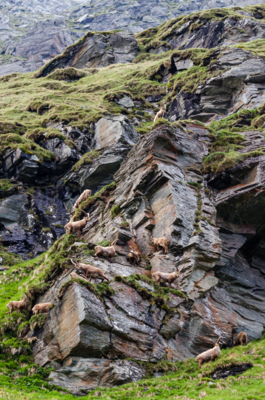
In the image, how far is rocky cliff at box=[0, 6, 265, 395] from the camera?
16.3 m

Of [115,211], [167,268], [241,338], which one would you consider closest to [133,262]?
[167,268]

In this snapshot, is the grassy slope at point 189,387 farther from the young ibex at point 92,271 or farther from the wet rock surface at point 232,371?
the young ibex at point 92,271

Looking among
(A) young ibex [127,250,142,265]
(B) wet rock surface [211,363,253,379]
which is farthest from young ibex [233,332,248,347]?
(A) young ibex [127,250,142,265]

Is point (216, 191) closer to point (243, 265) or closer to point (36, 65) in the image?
point (243, 265)

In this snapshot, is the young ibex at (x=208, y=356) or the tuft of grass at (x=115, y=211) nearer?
the young ibex at (x=208, y=356)

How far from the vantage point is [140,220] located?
24.0 m

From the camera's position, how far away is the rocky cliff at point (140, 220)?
1628cm

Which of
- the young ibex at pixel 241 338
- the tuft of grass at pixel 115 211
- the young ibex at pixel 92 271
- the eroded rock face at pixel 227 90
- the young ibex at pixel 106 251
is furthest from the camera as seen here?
the eroded rock face at pixel 227 90

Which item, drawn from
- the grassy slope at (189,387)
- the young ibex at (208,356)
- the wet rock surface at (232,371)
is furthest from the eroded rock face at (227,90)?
the grassy slope at (189,387)

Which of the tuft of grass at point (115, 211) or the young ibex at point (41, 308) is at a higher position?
the young ibex at point (41, 308)

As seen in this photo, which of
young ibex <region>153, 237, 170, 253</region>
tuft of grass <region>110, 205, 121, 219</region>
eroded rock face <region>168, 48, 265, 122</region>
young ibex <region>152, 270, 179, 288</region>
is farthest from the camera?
eroded rock face <region>168, 48, 265, 122</region>

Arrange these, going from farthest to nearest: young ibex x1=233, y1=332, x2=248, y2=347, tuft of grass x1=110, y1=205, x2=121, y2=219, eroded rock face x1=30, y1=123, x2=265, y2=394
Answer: tuft of grass x1=110, y1=205, x2=121, y2=219, young ibex x1=233, y1=332, x2=248, y2=347, eroded rock face x1=30, y1=123, x2=265, y2=394

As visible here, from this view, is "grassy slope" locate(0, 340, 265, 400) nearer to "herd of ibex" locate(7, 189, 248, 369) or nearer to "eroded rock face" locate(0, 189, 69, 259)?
"herd of ibex" locate(7, 189, 248, 369)

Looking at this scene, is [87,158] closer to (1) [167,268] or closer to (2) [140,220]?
(2) [140,220]
